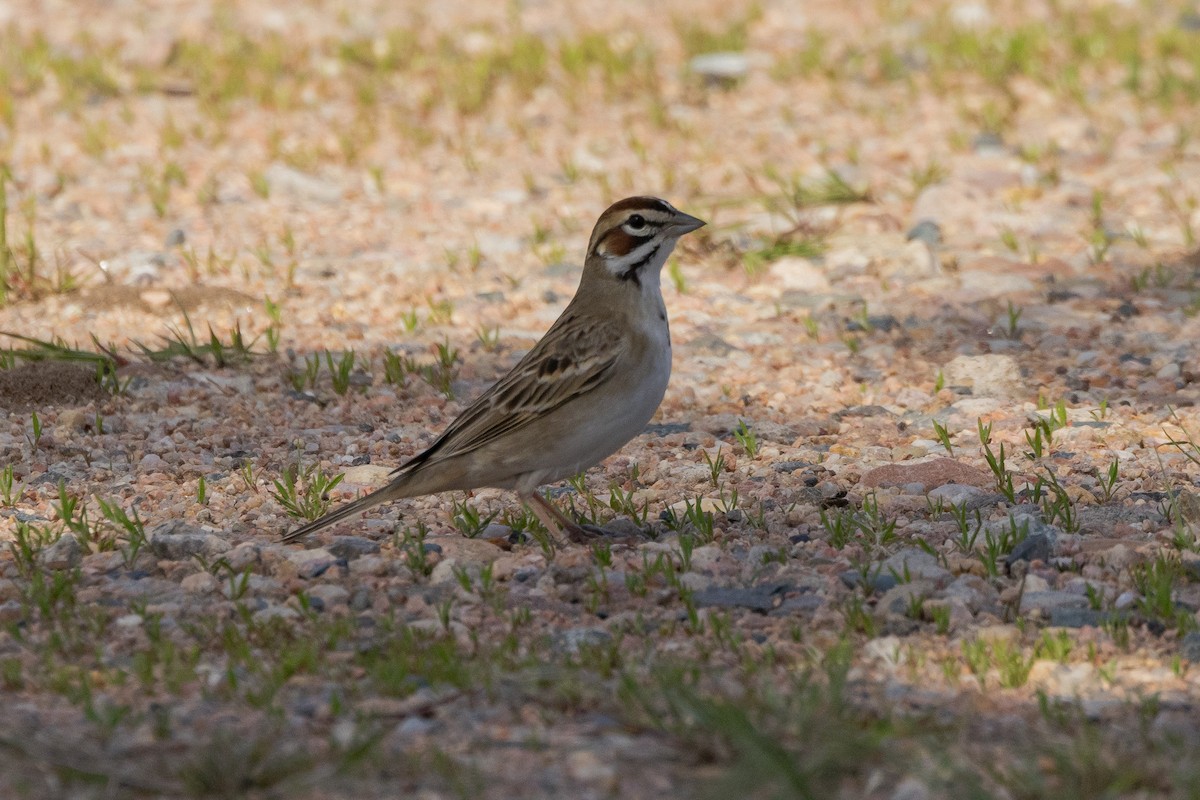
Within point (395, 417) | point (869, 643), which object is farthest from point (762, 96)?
point (869, 643)

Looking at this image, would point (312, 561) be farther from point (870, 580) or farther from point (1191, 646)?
point (1191, 646)

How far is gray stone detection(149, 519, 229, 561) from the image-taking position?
600 cm

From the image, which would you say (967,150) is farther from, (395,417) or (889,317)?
(395,417)

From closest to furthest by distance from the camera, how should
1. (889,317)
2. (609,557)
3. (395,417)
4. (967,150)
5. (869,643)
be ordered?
A: 1. (869,643)
2. (609,557)
3. (395,417)
4. (889,317)
5. (967,150)

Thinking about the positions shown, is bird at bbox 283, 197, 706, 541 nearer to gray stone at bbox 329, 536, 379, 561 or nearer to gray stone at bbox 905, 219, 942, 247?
gray stone at bbox 329, 536, 379, 561

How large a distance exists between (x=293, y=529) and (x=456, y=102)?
276 inches

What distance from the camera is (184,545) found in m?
6.00

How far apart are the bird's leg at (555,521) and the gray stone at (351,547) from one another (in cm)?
62

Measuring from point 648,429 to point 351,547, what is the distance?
209 centimetres

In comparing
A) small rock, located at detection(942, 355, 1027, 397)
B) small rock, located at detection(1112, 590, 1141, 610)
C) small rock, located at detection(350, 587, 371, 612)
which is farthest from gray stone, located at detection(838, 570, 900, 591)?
small rock, located at detection(942, 355, 1027, 397)

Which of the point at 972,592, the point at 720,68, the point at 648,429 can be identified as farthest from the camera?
the point at 720,68

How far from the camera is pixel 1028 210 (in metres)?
10.9

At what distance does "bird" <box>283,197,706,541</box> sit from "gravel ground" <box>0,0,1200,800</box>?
198mm

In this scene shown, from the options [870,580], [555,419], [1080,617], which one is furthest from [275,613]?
[1080,617]
